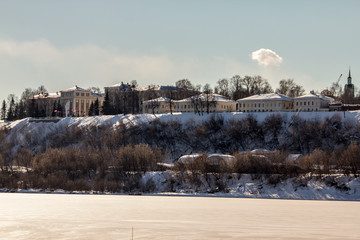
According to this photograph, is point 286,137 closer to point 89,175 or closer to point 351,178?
point 351,178

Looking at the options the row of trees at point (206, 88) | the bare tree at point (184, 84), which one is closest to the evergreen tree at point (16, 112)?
the row of trees at point (206, 88)

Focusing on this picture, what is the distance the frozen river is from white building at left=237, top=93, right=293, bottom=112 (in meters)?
54.6

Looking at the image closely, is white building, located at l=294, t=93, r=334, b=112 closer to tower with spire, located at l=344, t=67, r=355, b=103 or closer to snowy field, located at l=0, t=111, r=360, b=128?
snowy field, located at l=0, t=111, r=360, b=128

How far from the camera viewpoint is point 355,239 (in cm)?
2316

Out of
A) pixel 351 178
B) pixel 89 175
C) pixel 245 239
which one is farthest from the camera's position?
pixel 89 175

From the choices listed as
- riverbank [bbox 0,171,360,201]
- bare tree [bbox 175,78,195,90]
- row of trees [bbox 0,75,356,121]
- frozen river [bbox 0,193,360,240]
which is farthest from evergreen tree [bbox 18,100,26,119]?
frozen river [bbox 0,193,360,240]

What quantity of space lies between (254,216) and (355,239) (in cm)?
886

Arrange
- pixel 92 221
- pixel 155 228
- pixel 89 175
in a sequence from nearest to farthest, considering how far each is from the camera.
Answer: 1. pixel 155 228
2. pixel 92 221
3. pixel 89 175

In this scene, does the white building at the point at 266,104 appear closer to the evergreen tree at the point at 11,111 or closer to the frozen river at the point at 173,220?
the frozen river at the point at 173,220

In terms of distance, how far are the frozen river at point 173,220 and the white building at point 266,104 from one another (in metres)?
54.6

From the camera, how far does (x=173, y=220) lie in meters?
28.8

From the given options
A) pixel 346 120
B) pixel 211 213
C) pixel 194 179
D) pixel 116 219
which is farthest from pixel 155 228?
pixel 346 120

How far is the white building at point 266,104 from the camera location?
94188 mm

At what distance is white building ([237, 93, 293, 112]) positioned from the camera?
9419 centimetres
